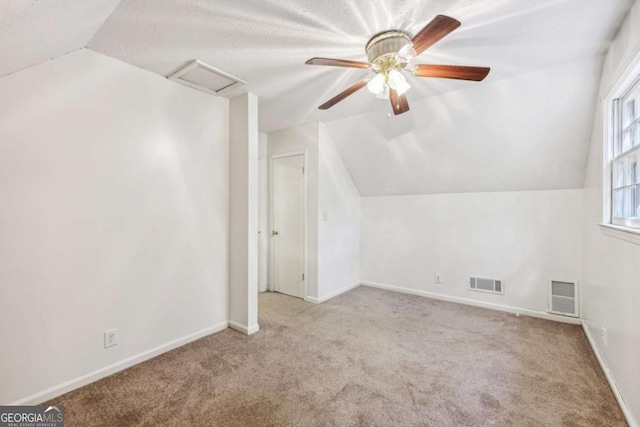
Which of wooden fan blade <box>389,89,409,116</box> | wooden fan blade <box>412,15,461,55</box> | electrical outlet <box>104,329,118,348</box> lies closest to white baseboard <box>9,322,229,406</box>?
electrical outlet <box>104,329,118,348</box>

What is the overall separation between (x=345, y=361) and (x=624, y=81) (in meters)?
2.76

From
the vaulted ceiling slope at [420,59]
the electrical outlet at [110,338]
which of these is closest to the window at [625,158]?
the vaulted ceiling slope at [420,59]

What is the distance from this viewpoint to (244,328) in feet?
9.38

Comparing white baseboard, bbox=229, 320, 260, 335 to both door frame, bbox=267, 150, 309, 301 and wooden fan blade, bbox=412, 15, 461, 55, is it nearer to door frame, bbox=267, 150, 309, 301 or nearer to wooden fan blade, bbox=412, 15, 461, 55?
door frame, bbox=267, 150, 309, 301

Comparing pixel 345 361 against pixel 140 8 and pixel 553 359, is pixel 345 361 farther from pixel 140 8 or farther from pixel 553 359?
pixel 140 8

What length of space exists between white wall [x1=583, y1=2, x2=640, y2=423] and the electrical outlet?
3.32 m

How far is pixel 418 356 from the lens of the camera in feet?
7.95

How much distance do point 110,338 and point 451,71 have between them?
9.96ft

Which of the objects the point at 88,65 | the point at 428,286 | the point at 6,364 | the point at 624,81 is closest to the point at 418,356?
the point at 428,286

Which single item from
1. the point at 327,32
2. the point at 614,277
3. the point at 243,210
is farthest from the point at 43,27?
the point at 614,277

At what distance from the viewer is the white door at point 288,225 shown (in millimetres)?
3990

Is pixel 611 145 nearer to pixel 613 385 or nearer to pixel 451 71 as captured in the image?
pixel 451 71

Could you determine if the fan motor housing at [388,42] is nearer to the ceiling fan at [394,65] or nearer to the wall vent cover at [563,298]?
the ceiling fan at [394,65]

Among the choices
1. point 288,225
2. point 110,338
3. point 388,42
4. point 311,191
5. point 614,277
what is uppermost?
point 388,42
